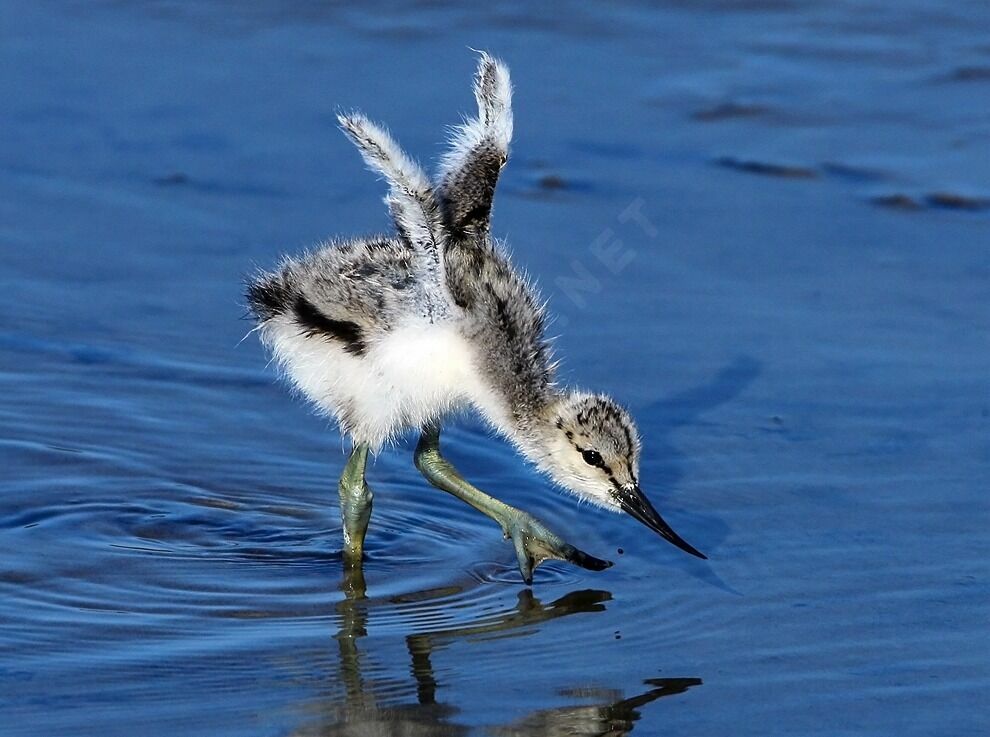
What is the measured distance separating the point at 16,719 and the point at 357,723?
0.74 metres

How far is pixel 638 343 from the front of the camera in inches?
250

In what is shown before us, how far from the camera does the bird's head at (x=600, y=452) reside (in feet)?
16.0

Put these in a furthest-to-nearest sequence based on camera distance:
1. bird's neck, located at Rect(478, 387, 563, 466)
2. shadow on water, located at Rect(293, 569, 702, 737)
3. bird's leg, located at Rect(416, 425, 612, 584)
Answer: bird's neck, located at Rect(478, 387, 563, 466) < bird's leg, located at Rect(416, 425, 612, 584) < shadow on water, located at Rect(293, 569, 702, 737)

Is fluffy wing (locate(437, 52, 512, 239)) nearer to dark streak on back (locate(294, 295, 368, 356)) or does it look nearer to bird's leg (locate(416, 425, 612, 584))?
dark streak on back (locate(294, 295, 368, 356))

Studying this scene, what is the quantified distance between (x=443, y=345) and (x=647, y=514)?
721 millimetres

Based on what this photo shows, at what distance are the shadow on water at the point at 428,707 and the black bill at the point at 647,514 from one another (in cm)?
55

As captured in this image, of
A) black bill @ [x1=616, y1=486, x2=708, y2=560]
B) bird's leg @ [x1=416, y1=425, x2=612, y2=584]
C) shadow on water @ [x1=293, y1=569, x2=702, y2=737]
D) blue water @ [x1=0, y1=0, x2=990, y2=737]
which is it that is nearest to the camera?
shadow on water @ [x1=293, y1=569, x2=702, y2=737]

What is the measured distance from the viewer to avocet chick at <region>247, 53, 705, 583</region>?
4.88m

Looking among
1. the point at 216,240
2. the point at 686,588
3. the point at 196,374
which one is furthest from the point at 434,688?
the point at 216,240

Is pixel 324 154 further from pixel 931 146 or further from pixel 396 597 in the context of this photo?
pixel 396 597

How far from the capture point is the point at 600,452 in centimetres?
490

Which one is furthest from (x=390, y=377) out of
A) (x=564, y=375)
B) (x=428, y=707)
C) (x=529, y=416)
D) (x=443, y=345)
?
(x=564, y=375)

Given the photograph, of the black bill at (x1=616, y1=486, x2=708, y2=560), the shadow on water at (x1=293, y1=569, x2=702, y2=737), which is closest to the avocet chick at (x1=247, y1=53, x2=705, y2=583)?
the black bill at (x1=616, y1=486, x2=708, y2=560)

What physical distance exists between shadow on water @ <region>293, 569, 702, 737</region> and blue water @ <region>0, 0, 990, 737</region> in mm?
12
